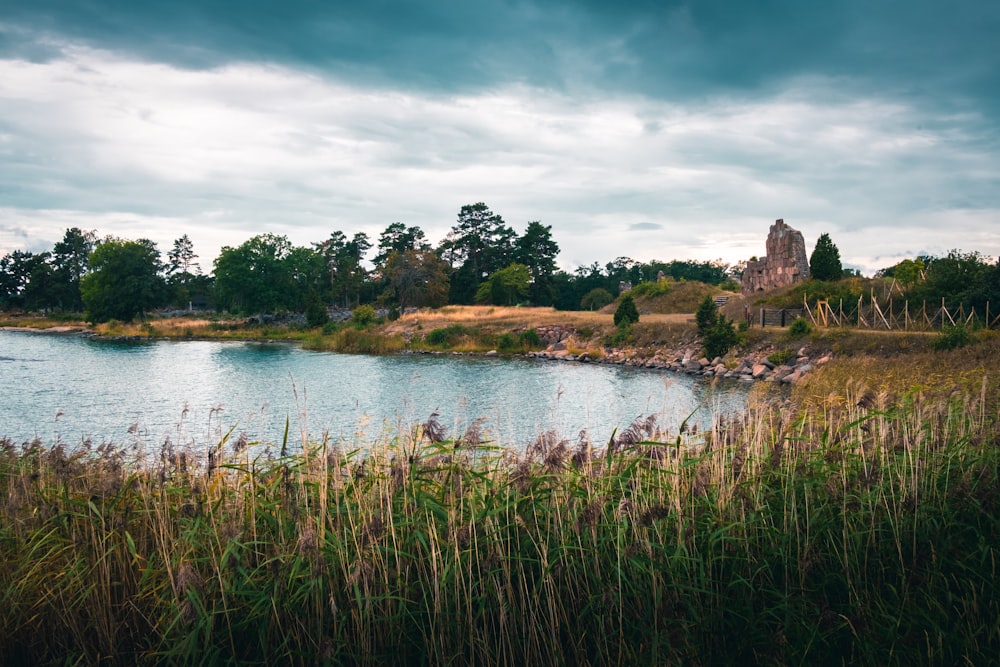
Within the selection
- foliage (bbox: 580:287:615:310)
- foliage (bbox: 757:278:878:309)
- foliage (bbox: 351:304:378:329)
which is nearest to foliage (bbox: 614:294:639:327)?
foliage (bbox: 757:278:878:309)

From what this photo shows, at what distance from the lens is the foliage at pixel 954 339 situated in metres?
23.5

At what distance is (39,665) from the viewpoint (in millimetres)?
4176

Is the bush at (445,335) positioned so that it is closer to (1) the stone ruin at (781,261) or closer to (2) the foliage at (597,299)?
(1) the stone ruin at (781,261)

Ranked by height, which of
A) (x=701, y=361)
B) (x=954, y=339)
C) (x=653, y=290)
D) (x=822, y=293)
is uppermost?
(x=653, y=290)

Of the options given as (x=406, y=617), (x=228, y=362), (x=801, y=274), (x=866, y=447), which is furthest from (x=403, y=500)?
(x=801, y=274)

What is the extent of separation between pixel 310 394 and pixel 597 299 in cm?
5668

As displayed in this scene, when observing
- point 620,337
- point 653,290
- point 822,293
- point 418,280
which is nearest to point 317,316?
point 418,280

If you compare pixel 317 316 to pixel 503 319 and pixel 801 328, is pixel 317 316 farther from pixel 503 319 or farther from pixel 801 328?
pixel 801 328

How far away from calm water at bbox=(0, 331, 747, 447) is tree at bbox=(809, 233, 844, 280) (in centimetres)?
1695

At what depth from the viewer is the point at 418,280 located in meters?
71.2

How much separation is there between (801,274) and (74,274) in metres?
99.7

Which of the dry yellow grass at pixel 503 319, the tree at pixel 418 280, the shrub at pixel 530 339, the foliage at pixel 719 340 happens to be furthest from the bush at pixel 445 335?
the foliage at pixel 719 340

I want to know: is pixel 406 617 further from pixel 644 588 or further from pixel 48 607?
pixel 48 607

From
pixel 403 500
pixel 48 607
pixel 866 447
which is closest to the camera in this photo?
pixel 48 607
